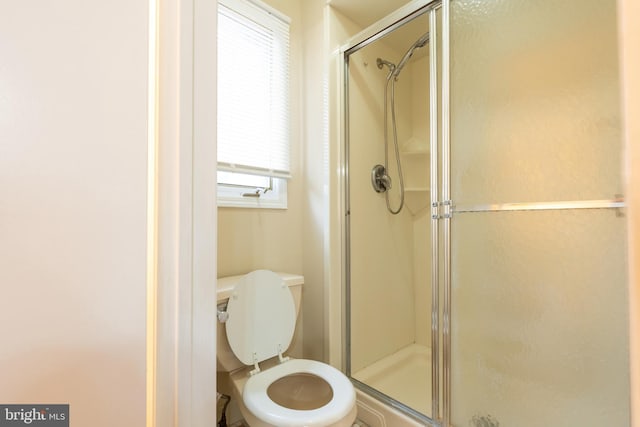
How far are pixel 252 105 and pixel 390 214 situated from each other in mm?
1079

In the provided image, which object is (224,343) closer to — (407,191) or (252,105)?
(252,105)

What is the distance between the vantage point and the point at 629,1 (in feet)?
0.89

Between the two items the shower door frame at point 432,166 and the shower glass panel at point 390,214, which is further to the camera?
the shower glass panel at point 390,214

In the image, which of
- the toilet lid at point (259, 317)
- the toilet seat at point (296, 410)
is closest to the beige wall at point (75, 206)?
the toilet seat at point (296, 410)

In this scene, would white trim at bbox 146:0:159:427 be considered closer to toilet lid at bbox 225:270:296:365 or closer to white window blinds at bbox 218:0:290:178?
toilet lid at bbox 225:270:296:365

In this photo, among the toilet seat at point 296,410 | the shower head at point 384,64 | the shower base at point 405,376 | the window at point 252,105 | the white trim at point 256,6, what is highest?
the white trim at point 256,6

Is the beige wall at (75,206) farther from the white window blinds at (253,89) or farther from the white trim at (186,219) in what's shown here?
the white window blinds at (253,89)

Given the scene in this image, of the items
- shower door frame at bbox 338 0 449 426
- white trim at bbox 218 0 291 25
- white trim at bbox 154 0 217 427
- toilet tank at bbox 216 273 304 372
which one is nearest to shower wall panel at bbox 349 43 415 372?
shower door frame at bbox 338 0 449 426

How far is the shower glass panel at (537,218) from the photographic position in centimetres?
93

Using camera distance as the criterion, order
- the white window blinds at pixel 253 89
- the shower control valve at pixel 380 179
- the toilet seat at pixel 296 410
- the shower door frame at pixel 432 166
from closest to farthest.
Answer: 1. the toilet seat at pixel 296 410
2. the shower door frame at pixel 432 166
3. the white window blinds at pixel 253 89
4. the shower control valve at pixel 380 179

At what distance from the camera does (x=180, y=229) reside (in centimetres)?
53

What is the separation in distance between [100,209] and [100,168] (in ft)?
0.21

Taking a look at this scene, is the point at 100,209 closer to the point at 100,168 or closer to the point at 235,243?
the point at 100,168

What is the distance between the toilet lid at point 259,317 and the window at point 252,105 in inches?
16.7
